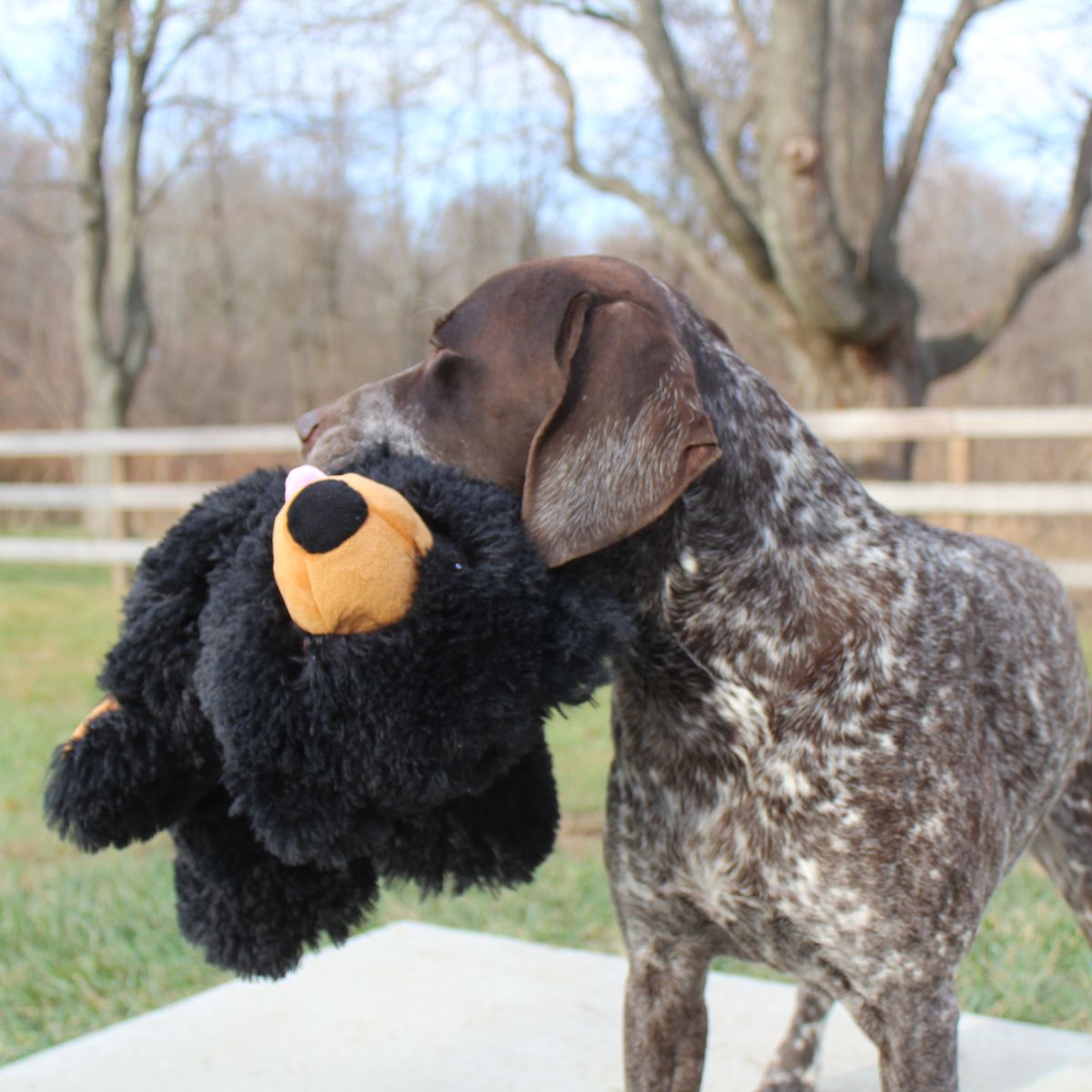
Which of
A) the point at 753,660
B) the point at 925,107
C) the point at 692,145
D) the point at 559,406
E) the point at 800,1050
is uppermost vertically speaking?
the point at 925,107

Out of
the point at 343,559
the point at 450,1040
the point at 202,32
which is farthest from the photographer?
the point at 202,32

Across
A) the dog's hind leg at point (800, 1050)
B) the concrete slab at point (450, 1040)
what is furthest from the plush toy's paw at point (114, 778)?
the dog's hind leg at point (800, 1050)

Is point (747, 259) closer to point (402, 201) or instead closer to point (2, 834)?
point (2, 834)

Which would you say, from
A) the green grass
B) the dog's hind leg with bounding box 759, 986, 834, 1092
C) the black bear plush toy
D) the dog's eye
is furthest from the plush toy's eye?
the dog's hind leg with bounding box 759, 986, 834, 1092

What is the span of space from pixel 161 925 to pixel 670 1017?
98.6 inches

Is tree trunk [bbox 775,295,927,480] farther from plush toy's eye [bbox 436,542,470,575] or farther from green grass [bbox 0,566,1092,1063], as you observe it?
plush toy's eye [bbox 436,542,470,575]

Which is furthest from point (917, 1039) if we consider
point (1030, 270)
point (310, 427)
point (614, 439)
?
point (1030, 270)

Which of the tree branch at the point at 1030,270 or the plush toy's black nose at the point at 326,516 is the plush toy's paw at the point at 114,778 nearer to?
the plush toy's black nose at the point at 326,516

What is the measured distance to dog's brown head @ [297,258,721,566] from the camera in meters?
1.87

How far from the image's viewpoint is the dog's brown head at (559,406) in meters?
1.87

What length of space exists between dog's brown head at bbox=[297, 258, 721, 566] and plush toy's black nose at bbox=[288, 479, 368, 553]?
0.32 metres

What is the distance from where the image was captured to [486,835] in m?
2.15

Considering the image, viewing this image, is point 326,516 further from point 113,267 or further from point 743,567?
point 113,267

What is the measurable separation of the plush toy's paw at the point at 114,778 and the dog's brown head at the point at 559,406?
553 millimetres
